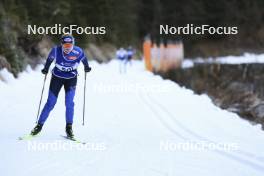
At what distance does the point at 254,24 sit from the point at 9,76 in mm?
55882

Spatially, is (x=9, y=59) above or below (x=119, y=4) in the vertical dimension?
below

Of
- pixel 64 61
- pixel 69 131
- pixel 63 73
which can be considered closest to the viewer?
pixel 64 61

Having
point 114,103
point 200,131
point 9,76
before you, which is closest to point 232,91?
point 114,103

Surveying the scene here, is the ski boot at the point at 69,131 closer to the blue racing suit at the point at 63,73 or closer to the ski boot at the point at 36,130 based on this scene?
the blue racing suit at the point at 63,73

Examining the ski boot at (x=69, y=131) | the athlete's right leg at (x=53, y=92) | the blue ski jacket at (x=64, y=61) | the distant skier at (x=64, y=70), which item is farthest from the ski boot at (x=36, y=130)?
the blue ski jacket at (x=64, y=61)

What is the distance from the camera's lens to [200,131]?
10.8 meters

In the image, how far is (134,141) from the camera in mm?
9727

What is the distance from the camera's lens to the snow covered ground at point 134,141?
7570mm

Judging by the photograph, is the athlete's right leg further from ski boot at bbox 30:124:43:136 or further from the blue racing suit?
ski boot at bbox 30:124:43:136

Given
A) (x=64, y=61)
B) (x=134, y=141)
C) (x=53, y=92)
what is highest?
(x=64, y=61)

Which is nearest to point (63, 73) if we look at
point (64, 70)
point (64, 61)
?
point (64, 70)

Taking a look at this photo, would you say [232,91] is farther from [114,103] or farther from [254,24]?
[254,24]

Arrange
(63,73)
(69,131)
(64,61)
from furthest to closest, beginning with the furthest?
(69,131) → (63,73) → (64,61)

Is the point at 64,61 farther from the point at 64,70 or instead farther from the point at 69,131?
the point at 69,131
